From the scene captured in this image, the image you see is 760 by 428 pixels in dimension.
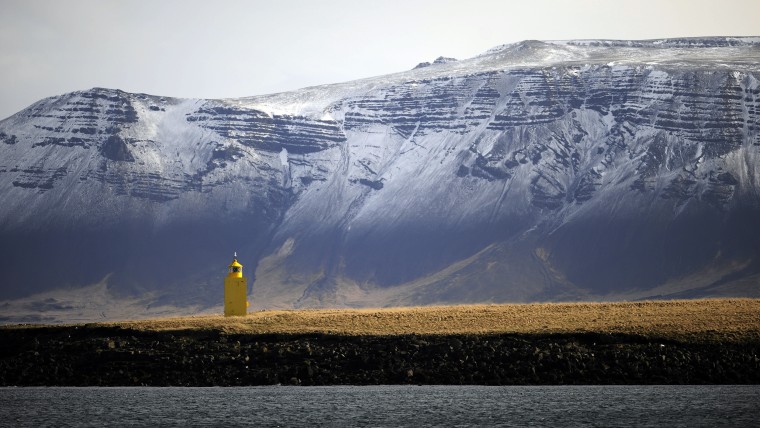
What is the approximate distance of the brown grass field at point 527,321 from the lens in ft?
330

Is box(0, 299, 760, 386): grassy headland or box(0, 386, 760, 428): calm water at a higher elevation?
box(0, 299, 760, 386): grassy headland

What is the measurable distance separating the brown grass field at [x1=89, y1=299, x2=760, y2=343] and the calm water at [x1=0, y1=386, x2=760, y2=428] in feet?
21.3

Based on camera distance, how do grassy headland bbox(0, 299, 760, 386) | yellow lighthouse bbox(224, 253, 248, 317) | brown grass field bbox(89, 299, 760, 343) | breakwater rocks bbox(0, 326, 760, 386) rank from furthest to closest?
yellow lighthouse bbox(224, 253, 248, 317) < brown grass field bbox(89, 299, 760, 343) < grassy headland bbox(0, 299, 760, 386) < breakwater rocks bbox(0, 326, 760, 386)

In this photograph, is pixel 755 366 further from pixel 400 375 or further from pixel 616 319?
pixel 400 375

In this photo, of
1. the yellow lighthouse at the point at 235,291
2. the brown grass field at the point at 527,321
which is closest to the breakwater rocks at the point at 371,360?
the brown grass field at the point at 527,321

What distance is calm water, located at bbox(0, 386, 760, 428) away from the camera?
83125 millimetres

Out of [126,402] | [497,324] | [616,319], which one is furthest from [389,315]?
[126,402]

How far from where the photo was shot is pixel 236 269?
108 meters

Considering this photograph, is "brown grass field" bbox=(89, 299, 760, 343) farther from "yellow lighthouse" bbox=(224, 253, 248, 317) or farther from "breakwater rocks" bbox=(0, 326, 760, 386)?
"breakwater rocks" bbox=(0, 326, 760, 386)

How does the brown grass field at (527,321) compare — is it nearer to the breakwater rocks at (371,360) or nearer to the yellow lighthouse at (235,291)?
the yellow lighthouse at (235,291)

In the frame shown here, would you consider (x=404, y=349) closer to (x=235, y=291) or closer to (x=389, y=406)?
(x=389, y=406)

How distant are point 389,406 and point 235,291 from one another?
23345 millimetres

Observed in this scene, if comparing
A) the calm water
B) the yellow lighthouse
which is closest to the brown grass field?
the yellow lighthouse

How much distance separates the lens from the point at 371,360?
99125 millimetres
